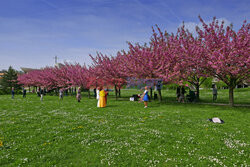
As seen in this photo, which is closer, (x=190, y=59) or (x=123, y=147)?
(x=123, y=147)

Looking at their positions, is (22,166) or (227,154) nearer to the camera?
(22,166)

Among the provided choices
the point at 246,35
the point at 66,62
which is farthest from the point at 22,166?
the point at 66,62

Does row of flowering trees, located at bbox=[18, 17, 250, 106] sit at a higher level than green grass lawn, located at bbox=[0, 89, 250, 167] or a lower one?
higher

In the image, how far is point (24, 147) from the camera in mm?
6785

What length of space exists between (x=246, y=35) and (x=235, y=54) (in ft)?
7.77

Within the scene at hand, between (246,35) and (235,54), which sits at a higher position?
(246,35)

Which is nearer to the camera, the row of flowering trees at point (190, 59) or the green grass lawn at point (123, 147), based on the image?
the green grass lawn at point (123, 147)

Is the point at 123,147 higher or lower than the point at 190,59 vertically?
lower

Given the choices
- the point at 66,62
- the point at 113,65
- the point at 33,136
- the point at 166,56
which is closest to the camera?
the point at 33,136

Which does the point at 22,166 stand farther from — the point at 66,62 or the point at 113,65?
the point at 66,62

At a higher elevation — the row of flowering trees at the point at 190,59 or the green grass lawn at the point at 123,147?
the row of flowering trees at the point at 190,59

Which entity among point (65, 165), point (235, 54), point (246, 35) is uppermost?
point (246, 35)

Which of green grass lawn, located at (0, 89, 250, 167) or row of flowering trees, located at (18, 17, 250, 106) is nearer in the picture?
green grass lawn, located at (0, 89, 250, 167)

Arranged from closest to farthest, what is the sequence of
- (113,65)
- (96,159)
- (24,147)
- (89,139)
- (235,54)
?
(96,159)
(24,147)
(89,139)
(235,54)
(113,65)
